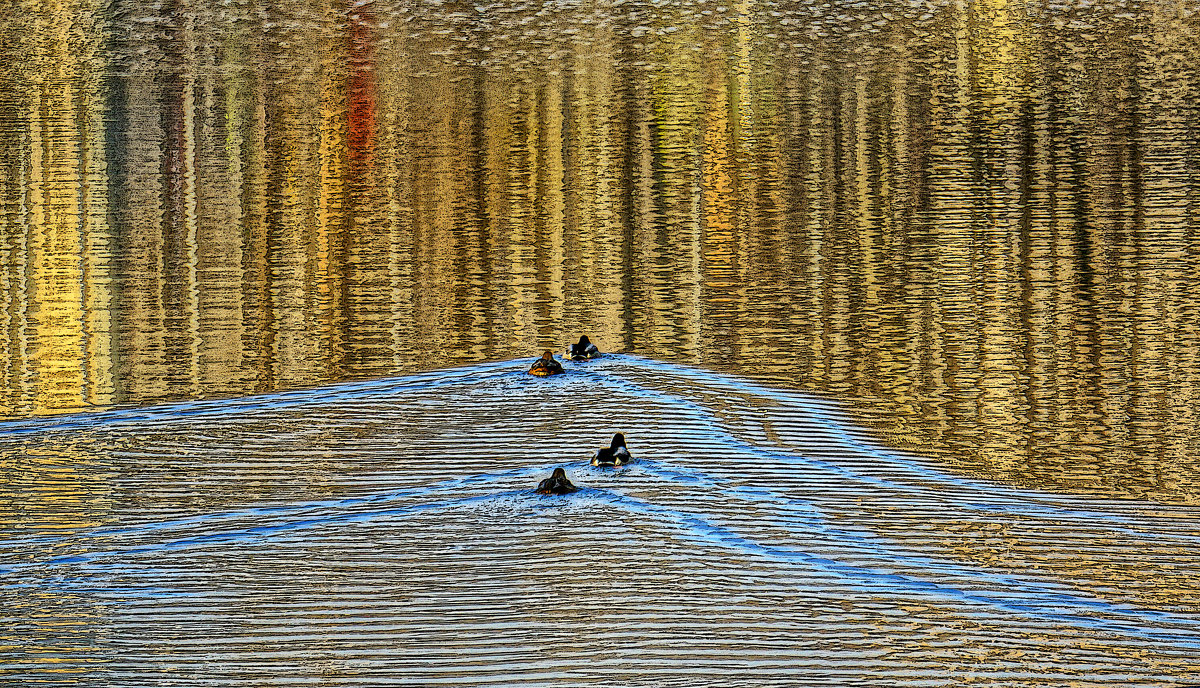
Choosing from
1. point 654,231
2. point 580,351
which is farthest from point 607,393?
point 654,231

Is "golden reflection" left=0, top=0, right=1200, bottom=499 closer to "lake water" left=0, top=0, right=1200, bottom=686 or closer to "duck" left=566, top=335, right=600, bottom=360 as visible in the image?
"lake water" left=0, top=0, right=1200, bottom=686

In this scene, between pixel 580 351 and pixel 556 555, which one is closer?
pixel 556 555

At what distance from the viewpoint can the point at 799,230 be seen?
15.3m

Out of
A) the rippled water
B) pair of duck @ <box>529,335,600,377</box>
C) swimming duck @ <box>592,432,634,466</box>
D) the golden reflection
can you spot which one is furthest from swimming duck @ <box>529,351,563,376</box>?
swimming duck @ <box>592,432,634,466</box>

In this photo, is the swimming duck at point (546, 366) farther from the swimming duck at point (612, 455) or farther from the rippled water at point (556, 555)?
the swimming duck at point (612, 455)

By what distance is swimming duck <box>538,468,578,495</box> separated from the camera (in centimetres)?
875

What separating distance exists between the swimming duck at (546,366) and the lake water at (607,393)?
0.12 metres

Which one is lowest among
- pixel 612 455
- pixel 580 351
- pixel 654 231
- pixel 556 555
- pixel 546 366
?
pixel 556 555

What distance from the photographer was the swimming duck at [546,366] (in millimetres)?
10836

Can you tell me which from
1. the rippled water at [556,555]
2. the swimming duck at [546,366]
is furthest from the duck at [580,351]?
the rippled water at [556,555]

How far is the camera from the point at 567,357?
11227mm

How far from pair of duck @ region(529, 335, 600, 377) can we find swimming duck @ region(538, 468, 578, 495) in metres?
2.08

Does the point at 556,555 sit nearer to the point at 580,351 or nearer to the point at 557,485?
the point at 557,485

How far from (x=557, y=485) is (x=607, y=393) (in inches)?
76.4
